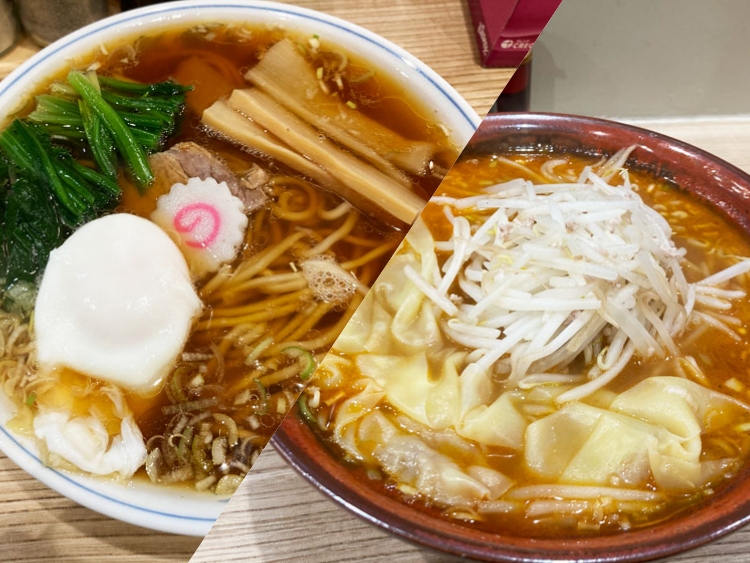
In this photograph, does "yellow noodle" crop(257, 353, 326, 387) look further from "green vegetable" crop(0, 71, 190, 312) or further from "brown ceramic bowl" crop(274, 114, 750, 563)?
"green vegetable" crop(0, 71, 190, 312)

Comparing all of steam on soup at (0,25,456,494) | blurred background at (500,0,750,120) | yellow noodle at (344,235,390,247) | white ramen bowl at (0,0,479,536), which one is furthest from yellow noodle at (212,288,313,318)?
blurred background at (500,0,750,120)

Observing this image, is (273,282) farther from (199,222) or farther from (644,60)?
(644,60)

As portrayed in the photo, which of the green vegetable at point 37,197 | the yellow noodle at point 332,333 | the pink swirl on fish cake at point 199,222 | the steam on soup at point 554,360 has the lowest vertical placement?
the steam on soup at point 554,360

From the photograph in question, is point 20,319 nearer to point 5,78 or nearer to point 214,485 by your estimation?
point 214,485

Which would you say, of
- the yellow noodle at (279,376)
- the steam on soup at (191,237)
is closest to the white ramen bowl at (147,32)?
the steam on soup at (191,237)

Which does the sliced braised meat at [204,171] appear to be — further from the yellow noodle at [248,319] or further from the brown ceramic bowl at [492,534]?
the brown ceramic bowl at [492,534]

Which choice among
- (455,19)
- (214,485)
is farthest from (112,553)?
(455,19)
